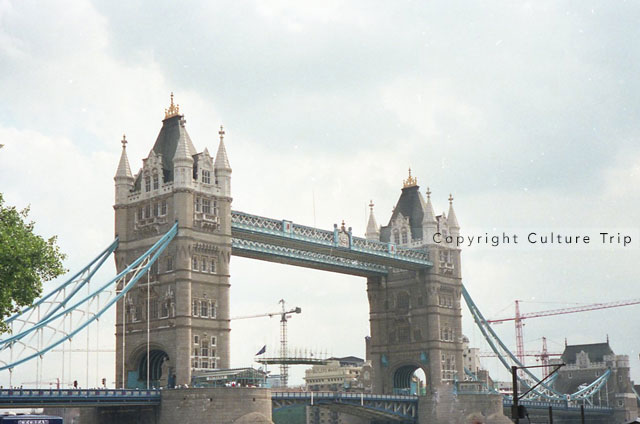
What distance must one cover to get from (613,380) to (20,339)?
128827mm

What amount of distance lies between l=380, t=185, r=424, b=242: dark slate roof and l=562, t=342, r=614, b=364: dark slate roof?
237 ft

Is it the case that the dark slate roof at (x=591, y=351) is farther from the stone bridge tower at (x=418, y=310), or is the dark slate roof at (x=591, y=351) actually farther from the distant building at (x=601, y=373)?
the stone bridge tower at (x=418, y=310)

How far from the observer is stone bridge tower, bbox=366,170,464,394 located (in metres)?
118

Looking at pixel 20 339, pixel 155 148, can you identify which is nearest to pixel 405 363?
pixel 155 148

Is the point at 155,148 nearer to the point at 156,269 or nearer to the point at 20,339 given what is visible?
the point at 156,269

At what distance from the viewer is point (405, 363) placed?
120 m

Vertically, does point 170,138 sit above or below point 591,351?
above

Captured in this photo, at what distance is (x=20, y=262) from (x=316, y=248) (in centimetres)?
5148

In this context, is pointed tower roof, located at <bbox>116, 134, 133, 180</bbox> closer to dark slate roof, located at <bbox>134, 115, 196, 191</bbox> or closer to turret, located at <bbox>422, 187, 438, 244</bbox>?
dark slate roof, located at <bbox>134, 115, 196, 191</bbox>

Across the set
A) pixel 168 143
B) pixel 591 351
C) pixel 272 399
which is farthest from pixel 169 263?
pixel 591 351

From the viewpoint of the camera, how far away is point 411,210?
12425cm

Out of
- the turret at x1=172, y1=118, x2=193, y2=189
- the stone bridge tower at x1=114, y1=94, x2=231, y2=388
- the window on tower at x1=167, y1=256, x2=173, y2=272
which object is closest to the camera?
the stone bridge tower at x1=114, y1=94, x2=231, y2=388

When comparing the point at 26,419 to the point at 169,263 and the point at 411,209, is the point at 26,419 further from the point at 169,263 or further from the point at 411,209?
the point at 411,209

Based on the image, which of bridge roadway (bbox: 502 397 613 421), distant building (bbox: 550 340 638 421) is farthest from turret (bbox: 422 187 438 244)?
distant building (bbox: 550 340 638 421)
